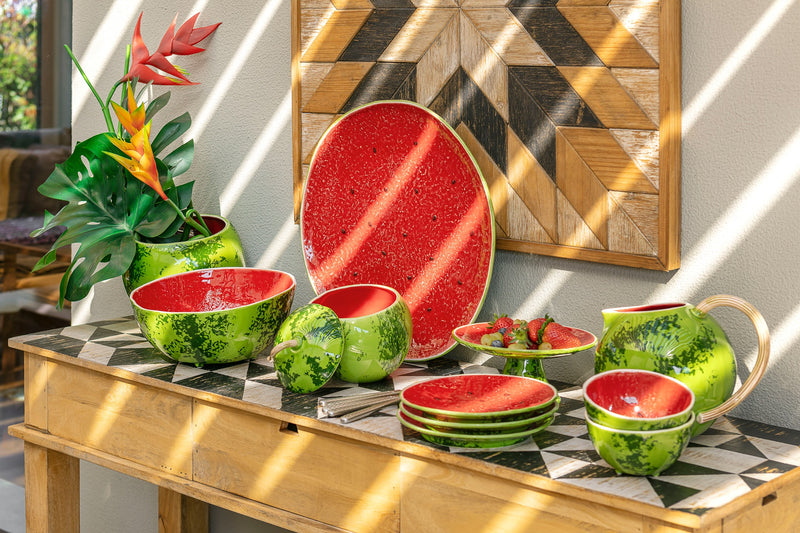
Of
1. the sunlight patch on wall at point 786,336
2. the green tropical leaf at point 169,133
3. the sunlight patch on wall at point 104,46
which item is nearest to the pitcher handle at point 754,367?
the sunlight patch on wall at point 786,336

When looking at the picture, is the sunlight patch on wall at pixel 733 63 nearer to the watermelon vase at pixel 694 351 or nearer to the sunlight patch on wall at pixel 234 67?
the watermelon vase at pixel 694 351

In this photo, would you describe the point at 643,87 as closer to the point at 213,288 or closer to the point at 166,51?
the point at 213,288

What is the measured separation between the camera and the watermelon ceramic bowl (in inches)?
59.9

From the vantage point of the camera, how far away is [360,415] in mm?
1285

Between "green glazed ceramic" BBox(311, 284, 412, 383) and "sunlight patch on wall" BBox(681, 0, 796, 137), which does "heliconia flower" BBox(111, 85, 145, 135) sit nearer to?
"green glazed ceramic" BBox(311, 284, 412, 383)

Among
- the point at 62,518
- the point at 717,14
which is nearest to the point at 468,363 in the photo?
the point at 717,14

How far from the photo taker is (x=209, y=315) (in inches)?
59.7

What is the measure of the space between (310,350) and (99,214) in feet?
2.32

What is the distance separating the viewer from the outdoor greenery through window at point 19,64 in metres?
2.67

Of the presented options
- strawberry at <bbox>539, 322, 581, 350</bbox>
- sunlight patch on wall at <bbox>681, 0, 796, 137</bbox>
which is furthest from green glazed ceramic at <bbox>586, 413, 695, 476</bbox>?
sunlight patch on wall at <bbox>681, 0, 796, 137</bbox>

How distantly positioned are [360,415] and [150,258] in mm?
715

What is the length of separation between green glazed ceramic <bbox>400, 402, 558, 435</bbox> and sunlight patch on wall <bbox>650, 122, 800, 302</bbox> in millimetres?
349

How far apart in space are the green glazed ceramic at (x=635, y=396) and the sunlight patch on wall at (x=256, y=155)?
1013 mm

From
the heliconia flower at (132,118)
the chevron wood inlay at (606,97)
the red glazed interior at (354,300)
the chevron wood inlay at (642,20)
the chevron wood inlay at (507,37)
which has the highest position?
the chevron wood inlay at (642,20)
